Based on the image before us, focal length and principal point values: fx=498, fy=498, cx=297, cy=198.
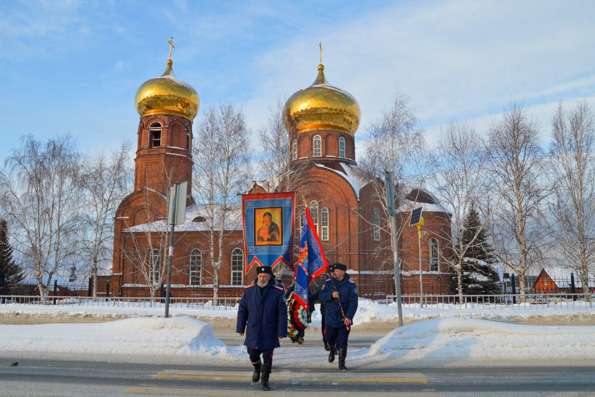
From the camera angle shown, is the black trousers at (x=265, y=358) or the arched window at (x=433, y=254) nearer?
the black trousers at (x=265, y=358)

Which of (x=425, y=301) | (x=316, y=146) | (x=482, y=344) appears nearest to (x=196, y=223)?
(x=316, y=146)

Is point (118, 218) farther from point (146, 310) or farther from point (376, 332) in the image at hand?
point (376, 332)

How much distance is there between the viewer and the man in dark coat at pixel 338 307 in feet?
24.6

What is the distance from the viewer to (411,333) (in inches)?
347

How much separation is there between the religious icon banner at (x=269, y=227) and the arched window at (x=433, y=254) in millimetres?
20366

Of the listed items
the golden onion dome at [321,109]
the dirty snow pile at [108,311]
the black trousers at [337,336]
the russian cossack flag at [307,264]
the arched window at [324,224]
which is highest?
the golden onion dome at [321,109]

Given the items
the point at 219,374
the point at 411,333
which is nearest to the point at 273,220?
the point at 411,333

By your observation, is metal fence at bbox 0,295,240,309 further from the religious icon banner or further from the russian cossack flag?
the russian cossack flag

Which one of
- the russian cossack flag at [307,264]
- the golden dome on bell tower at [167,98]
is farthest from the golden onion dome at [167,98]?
the russian cossack flag at [307,264]

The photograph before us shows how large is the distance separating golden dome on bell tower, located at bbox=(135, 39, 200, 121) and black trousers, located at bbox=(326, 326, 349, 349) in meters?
26.8

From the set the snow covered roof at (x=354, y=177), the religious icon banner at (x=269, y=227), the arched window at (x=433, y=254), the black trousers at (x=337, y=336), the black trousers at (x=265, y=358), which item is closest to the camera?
the black trousers at (x=265, y=358)

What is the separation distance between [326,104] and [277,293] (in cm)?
2594

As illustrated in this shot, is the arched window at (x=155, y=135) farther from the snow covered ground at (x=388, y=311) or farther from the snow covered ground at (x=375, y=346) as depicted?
the snow covered ground at (x=375, y=346)

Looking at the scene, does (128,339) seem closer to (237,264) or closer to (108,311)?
(108,311)
